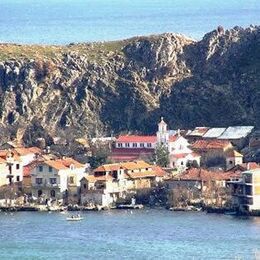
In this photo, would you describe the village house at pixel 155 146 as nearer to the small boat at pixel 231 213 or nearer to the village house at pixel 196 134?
the village house at pixel 196 134

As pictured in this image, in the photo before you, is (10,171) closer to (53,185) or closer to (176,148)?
(53,185)

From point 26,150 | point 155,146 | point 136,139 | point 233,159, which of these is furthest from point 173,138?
point 26,150

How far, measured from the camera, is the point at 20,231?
199 feet

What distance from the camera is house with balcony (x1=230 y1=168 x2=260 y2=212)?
64.6 metres

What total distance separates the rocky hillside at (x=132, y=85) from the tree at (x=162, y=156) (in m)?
6.95

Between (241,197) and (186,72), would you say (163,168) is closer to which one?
(241,197)

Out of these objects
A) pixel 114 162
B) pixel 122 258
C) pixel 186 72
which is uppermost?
pixel 186 72

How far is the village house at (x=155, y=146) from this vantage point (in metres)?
74.0

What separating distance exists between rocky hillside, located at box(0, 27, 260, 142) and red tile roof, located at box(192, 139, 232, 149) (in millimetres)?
4108

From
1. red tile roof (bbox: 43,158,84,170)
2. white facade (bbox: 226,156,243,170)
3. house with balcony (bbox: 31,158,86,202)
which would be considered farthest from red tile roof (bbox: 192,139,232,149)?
house with balcony (bbox: 31,158,86,202)

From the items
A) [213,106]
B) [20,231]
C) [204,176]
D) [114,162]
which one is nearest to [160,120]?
[213,106]

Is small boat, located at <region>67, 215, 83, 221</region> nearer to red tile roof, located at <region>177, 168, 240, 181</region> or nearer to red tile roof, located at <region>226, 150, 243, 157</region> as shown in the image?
red tile roof, located at <region>177, 168, 240, 181</region>

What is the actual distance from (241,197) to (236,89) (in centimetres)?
1942

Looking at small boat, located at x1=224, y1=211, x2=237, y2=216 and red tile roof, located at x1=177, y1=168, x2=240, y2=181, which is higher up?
red tile roof, located at x1=177, y1=168, x2=240, y2=181
